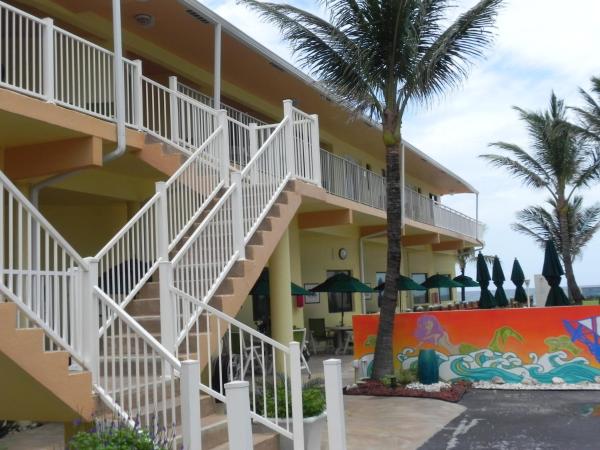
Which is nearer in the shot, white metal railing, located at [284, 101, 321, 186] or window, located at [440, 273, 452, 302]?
white metal railing, located at [284, 101, 321, 186]

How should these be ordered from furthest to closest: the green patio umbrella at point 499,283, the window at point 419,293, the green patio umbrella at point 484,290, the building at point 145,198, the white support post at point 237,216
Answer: the window at point 419,293 → the green patio umbrella at point 499,283 → the green patio umbrella at point 484,290 → the white support post at point 237,216 → the building at point 145,198

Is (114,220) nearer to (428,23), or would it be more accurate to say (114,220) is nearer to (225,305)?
(225,305)

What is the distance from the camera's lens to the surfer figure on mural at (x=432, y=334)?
12430 mm

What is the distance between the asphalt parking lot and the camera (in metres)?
7.81

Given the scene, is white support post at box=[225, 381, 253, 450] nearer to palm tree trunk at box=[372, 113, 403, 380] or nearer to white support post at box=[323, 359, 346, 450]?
white support post at box=[323, 359, 346, 450]

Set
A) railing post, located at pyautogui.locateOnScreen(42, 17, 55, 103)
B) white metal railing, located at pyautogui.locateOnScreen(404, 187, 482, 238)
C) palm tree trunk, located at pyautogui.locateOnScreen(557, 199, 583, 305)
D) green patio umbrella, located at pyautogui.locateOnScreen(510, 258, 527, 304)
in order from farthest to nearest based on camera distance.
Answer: palm tree trunk, located at pyautogui.locateOnScreen(557, 199, 583, 305) < white metal railing, located at pyautogui.locateOnScreen(404, 187, 482, 238) < green patio umbrella, located at pyautogui.locateOnScreen(510, 258, 527, 304) < railing post, located at pyautogui.locateOnScreen(42, 17, 55, 103)

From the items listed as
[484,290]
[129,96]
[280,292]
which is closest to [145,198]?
[129,96]

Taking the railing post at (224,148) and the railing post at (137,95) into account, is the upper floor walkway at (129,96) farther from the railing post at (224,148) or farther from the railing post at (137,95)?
the railing post at (224,148)

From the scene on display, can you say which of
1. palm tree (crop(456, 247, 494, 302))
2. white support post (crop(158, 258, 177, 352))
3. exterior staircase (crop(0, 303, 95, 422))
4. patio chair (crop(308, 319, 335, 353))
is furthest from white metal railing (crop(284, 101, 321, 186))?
palm tree (crop(456, 247, 494, 302))

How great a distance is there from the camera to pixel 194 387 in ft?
17.1

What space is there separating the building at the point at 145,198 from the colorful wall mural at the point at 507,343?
274cm

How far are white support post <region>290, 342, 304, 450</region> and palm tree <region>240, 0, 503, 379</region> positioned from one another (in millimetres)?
5628

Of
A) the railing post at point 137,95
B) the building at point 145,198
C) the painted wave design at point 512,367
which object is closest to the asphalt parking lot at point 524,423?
the painted wave design at point 512,367

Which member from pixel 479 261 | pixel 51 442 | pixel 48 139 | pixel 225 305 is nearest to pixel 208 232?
pixel 225 305
